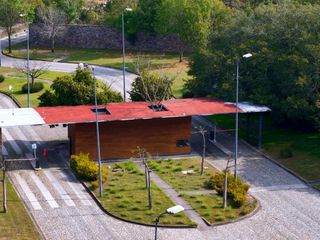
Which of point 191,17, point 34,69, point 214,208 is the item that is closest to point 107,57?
point 191,17

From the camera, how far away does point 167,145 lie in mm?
59094

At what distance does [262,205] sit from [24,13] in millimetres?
62941

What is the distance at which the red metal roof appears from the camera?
56625 millimetres

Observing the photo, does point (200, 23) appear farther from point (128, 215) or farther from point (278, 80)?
point (128, 215)

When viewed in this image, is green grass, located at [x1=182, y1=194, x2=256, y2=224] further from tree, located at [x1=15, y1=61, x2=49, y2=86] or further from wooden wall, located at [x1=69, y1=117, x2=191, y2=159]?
tree, located at [x1=15, y1=61, x2=49, y2=86]

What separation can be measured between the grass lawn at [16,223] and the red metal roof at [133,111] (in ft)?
31.2

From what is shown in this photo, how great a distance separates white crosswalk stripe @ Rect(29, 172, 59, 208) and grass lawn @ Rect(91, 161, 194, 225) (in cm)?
309

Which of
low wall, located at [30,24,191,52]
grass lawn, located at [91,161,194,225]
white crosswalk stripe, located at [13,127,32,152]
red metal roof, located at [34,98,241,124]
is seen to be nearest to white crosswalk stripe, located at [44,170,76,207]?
grass lawn, located at [91,161,194,225]

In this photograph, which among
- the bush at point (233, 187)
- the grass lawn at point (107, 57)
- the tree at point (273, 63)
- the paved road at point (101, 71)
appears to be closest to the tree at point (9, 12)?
the grass lawn at point (107, 57)

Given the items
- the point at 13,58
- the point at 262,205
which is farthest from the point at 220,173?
the point at 13,58

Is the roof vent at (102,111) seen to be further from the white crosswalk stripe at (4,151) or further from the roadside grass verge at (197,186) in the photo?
the white crosswalk stripe at (4,151)

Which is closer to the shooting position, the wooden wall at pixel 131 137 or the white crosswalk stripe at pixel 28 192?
the white crosswalk stripe at pixel 28 192

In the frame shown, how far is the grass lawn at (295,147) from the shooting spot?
182 ft

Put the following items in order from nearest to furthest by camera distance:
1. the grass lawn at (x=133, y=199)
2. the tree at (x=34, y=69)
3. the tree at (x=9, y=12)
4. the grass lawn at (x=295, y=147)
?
the grass lawn at (x=133, y=199), the grass lawn at (x=295, y=147), the tree at (x=34, y=69), the tree at (x=9, y=12)
